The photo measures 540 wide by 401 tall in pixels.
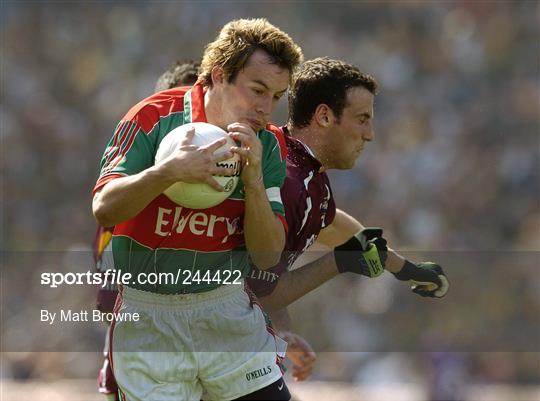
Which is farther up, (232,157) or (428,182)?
(232,157)

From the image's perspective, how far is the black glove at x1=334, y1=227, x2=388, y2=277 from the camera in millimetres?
4840

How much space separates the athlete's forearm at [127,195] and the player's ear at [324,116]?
1.66m

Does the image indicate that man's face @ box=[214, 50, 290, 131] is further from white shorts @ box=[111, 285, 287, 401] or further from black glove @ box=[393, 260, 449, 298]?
black glove @ box=[393, 260, 449, 298]

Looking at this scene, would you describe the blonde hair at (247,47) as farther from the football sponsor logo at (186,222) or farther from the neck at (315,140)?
the neck at (315,140)

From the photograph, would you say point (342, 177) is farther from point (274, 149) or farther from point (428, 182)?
point (274, 149)

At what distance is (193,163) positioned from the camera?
11.4 ft

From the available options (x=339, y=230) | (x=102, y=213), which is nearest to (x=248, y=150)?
(x=102, y=213)

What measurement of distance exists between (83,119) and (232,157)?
8518 millimetres

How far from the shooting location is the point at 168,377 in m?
3.90

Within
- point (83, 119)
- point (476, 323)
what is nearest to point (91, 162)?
point (83, 119)

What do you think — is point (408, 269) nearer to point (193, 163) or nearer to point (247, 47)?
point (247, 47)

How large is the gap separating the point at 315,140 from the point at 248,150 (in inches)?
57.9

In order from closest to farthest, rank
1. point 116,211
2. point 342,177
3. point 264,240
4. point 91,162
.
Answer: point 116,211 < point 264,240 < point 342,177 < point 91,162

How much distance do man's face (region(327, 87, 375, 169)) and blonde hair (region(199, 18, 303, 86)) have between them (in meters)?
1.09
